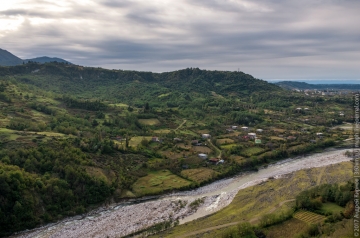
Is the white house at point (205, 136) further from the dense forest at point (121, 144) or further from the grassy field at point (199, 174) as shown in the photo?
the grassy field at point (199, 174)

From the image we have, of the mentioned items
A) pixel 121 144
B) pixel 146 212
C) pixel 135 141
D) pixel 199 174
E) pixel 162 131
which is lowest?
pixel 146 212

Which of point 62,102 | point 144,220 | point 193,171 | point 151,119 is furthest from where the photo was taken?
point 62,102

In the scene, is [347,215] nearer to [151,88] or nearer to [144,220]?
[144,220]

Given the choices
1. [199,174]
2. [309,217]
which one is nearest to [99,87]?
[199,174]

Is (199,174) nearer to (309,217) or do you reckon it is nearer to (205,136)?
(309,217)

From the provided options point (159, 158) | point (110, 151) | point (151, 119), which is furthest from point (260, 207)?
point (151, 119)
